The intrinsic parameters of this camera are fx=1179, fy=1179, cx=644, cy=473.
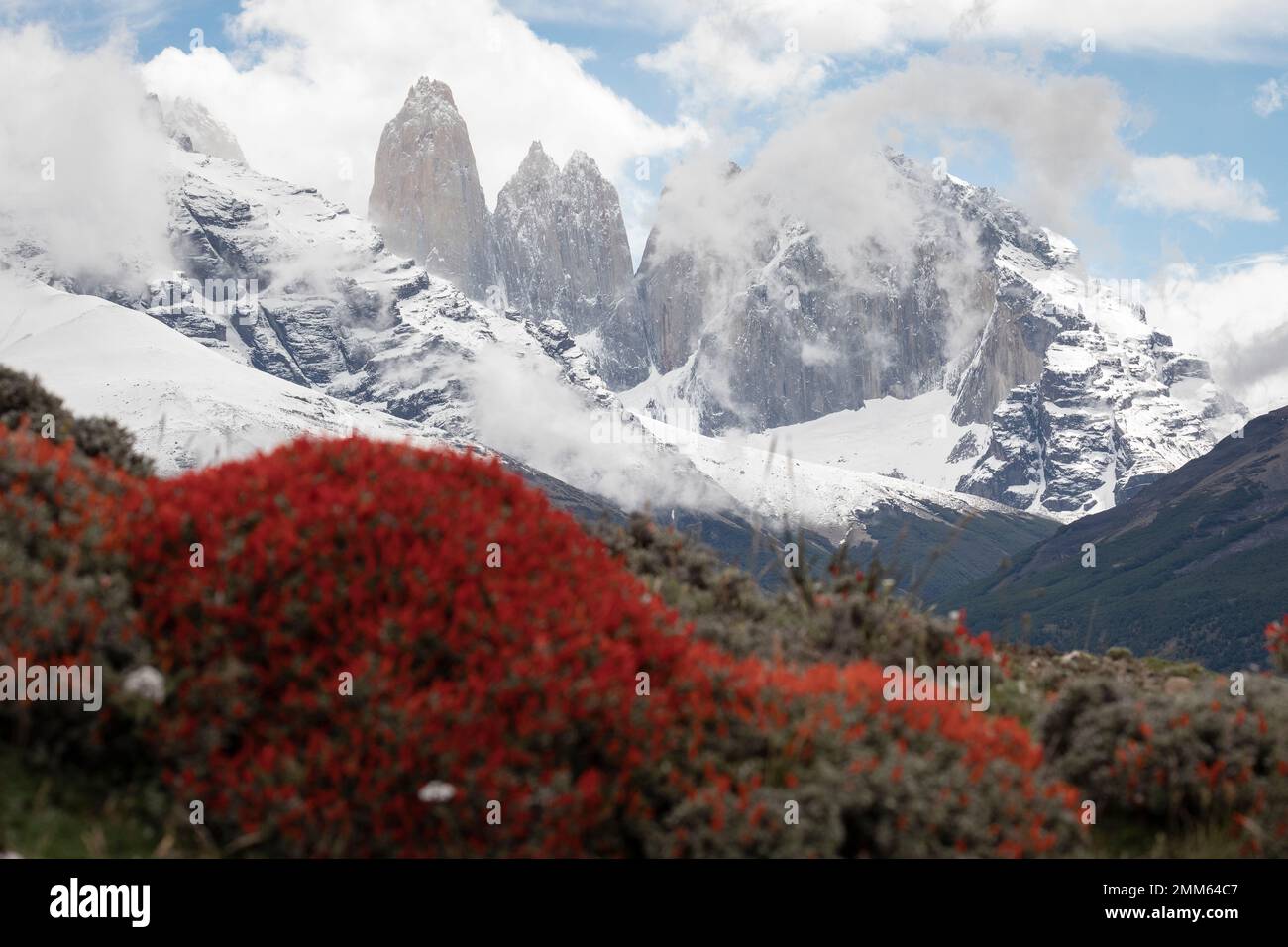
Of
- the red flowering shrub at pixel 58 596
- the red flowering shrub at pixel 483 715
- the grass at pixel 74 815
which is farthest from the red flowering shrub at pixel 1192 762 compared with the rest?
the red flowering shrub at pixel 58 596

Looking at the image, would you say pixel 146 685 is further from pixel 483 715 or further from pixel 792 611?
pixel 792 611

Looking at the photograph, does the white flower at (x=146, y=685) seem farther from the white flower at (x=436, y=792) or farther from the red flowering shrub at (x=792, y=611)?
the red flowering shrub at (x=792, y=611)

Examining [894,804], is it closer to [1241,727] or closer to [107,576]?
[1241,727]

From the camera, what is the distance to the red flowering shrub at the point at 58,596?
8945 millimetres

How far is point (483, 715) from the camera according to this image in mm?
8680

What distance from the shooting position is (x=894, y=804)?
9.05 metres

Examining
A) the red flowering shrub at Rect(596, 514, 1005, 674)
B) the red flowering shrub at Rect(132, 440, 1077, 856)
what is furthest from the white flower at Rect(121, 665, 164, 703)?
the red flowering shrub at Rect(596, 514, 1005, 674)

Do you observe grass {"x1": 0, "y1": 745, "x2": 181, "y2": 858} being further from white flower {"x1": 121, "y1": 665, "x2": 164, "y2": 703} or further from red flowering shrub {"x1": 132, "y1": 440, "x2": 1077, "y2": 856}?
white flower {"x1": 121, "y1": 665, "x2": 164, "y2": 703}

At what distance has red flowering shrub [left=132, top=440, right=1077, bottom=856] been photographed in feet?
27.6

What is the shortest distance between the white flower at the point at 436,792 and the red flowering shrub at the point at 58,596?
259cm

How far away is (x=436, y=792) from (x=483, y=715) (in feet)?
2.32

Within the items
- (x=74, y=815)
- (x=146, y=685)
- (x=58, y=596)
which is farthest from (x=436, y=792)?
(x=58, y=596)

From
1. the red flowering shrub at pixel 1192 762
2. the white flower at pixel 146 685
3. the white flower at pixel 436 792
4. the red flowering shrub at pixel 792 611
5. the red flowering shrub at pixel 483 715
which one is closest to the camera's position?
the white flower at pixel 436 792
